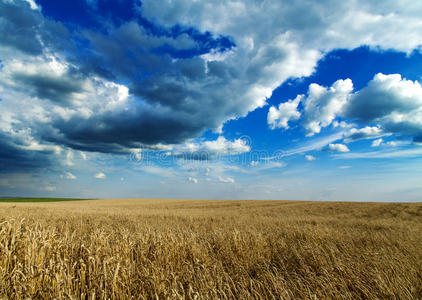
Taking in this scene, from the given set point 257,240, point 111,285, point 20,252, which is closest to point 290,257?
point 257,240

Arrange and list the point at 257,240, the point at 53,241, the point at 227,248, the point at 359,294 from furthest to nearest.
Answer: the point at 257,240, the point at 227,248, the point at 53,241, the point at 359,294

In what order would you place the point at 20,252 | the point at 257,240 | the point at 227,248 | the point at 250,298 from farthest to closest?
the point at 257,240, the point at 227,248, the point at 20,252, the point at 250,298

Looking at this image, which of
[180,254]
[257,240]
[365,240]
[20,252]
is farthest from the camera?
→ [365,240]

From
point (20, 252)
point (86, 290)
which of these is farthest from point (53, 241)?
point (86, 290)

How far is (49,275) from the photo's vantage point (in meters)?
3.86

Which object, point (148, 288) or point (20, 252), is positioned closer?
point (148, 288)

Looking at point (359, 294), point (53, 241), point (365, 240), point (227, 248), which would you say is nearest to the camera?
point (359, 294)

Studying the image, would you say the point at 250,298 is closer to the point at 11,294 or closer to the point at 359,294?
the point at 359,294

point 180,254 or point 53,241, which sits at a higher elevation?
point 53,241

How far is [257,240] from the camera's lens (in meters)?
7.15

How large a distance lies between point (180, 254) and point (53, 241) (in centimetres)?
300

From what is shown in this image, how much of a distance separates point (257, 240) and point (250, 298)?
12.8ft

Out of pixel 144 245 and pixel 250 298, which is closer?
pixel 250 298

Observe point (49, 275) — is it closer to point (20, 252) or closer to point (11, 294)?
point (11, 294)
